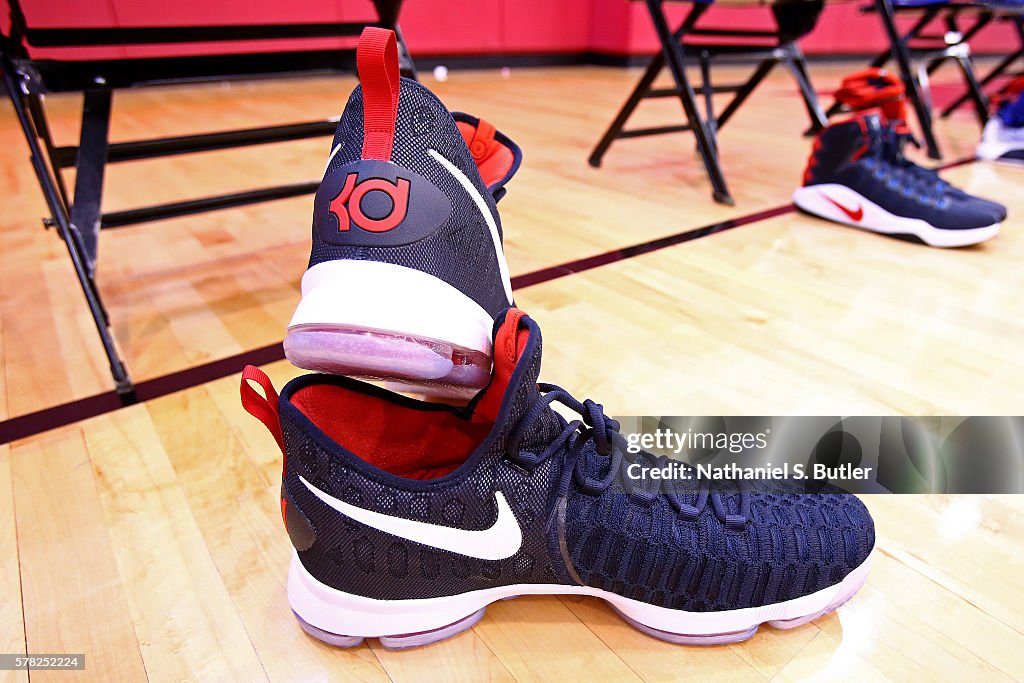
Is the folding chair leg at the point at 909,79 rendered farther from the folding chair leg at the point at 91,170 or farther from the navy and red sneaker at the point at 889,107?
the folding chair leg at the point at 91,170

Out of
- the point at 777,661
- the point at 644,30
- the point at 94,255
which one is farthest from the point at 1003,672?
the point at 644,30

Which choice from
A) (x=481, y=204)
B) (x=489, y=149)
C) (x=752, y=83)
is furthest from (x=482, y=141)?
(x=752, y=83)

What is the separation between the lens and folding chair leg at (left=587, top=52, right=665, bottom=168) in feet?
5.15

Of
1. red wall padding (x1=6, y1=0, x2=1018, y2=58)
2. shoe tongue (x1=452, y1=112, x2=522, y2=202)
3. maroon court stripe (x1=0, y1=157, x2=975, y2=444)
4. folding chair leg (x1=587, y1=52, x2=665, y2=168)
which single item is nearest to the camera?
shoe tongue (x1=452, y1=112, x2=522, y2=202)

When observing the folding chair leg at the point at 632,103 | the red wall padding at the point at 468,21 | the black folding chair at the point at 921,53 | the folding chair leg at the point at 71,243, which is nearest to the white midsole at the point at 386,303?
the folding chair leg at the point at 71,243

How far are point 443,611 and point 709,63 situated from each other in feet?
5.13

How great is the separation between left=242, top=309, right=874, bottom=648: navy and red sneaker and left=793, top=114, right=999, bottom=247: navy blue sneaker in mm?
920

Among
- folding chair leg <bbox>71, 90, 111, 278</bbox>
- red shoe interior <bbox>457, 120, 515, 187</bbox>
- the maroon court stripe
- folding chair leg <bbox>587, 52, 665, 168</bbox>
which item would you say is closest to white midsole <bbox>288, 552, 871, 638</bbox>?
the maroon court stripe

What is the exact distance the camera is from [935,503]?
560mm

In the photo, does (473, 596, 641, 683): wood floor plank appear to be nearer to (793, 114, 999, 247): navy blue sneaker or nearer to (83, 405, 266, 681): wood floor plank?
(83, 405, 266, 681): wood floor plank

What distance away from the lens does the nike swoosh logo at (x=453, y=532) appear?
1.30ft

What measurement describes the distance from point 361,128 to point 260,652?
370mm

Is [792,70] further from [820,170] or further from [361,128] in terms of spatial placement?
[361,128]

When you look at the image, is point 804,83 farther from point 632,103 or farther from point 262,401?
point 262,401
